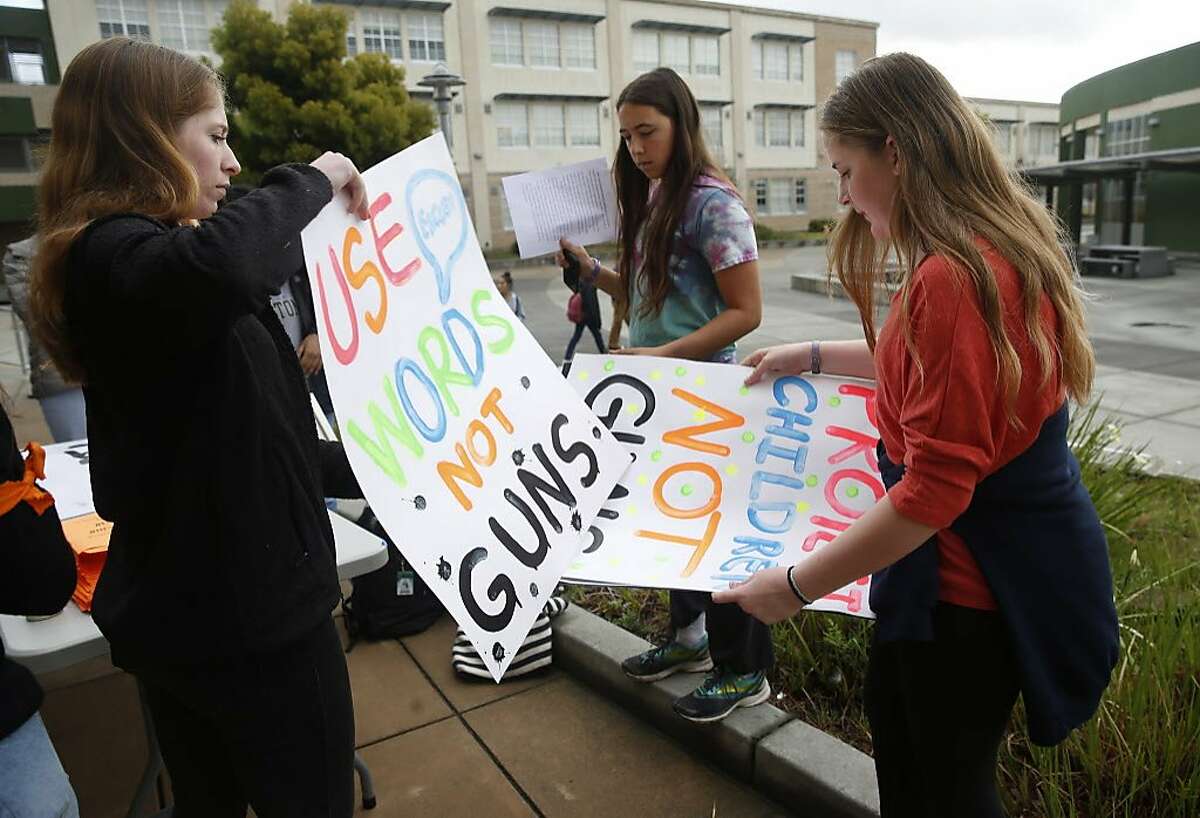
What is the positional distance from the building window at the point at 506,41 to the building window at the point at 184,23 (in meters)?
11.5

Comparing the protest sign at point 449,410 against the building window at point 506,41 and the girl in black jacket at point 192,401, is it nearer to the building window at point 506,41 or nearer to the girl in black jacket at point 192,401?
the girl in black jacket at point 192,401

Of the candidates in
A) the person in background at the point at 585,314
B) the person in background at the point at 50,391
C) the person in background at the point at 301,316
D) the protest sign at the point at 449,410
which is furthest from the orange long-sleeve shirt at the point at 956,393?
the person in background at the point at 585,314

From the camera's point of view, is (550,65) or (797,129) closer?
(550,65)

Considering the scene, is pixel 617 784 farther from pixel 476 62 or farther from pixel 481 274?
pixel 476 62

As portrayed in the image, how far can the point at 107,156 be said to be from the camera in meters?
1.29

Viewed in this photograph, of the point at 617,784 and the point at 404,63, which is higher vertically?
the point at 404,63

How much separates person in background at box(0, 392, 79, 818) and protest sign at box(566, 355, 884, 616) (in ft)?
2.83

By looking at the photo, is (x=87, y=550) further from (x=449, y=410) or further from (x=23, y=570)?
(x=449, y=410)

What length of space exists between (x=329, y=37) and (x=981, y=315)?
2290 cm

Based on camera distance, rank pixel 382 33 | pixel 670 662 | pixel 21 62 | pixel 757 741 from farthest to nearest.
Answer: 1. pixel 382 33
2. pixel 21 62
3. pixel 670 662
4. pixel 757 741

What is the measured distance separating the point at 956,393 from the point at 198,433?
1.09 metres

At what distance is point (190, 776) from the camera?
60.6 inches

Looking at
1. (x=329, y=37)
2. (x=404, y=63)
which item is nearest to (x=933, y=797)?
(x=329, y=37)

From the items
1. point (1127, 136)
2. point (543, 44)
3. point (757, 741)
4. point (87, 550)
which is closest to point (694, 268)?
point (757, 741)
